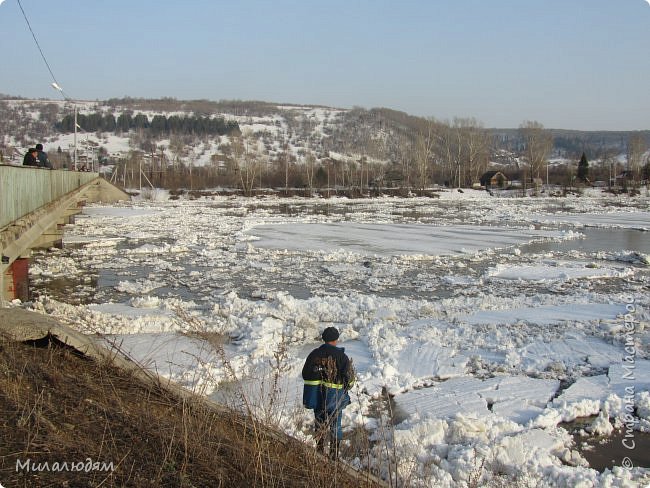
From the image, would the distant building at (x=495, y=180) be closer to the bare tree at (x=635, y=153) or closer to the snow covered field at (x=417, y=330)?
the bare tree at (x=635, y=153)

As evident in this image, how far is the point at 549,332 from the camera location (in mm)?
9820

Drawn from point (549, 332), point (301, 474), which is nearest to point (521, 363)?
point (549, 332)

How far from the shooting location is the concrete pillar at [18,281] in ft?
39.0

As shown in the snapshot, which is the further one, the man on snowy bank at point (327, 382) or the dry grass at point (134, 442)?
the man on snowy bank at point (327, 382)

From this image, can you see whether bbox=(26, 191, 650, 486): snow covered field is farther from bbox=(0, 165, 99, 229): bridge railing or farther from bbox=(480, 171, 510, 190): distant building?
bbox=(480, 171, 510, 190): distant building

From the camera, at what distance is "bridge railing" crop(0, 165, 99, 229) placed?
953cm

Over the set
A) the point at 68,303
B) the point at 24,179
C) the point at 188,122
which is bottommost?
the point at 68,303

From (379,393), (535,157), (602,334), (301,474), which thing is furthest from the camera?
(535,157)

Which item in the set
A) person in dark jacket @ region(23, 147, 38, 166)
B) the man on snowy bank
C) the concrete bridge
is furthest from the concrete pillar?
the man on snowy bank

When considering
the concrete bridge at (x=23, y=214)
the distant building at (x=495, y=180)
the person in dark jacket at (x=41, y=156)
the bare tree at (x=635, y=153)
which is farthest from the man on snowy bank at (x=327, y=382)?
the bare tree at (x=635, y=153)

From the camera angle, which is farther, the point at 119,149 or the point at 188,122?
the point at 188,122

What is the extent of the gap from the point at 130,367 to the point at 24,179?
6.94 meters

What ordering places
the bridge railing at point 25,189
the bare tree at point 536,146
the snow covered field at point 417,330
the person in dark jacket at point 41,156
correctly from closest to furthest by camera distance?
the snow covered field at point 417,330
the bridge railing at point 25,189
the person in dark jacket at point 41,156
the bare tree at point 536,146

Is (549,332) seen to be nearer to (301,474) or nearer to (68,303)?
(301,474)
